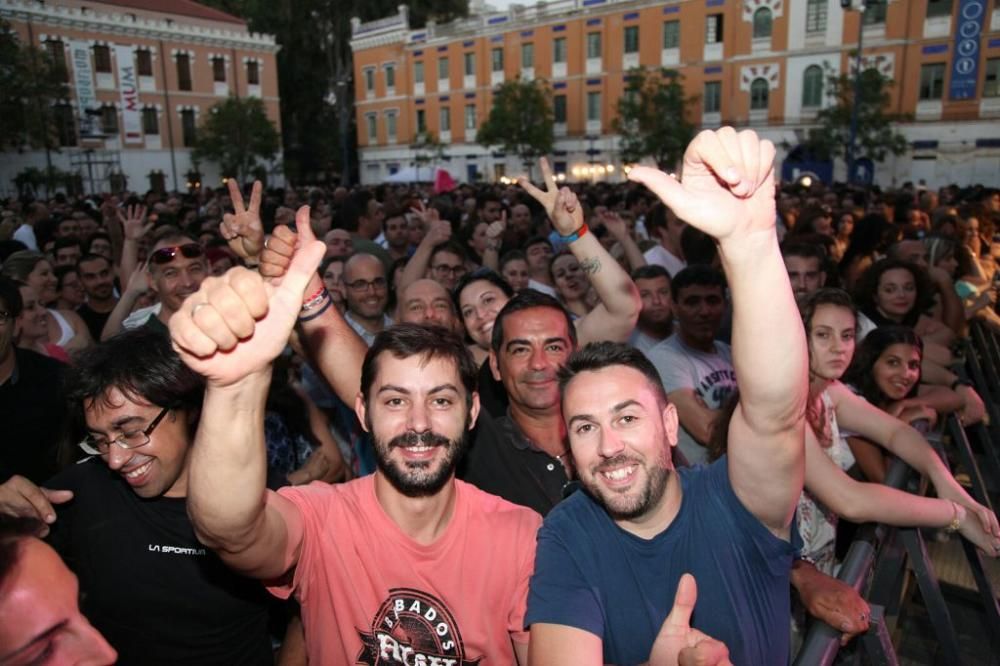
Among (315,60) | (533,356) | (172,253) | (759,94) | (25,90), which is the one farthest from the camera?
(315,60)

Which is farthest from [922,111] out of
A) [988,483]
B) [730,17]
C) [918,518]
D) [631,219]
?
[918,518]

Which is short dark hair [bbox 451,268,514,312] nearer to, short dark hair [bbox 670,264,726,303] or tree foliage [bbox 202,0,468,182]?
short dark hair [bbox 670,264,726,303]

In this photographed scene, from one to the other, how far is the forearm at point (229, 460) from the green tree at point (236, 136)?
3911 cm

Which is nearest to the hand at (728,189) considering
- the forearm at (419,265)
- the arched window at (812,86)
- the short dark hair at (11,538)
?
the short dark hair at (11,538)

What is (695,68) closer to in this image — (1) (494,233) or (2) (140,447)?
(1) (494,233)

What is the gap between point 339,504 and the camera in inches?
86.8

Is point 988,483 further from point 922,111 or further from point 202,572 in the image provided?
point 922,111

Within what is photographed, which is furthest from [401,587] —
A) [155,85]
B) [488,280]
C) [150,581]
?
[155,85]

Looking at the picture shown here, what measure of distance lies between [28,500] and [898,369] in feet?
12.3

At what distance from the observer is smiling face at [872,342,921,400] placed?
3.65m

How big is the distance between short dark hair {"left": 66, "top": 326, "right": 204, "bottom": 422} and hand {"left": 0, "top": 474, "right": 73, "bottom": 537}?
0.92 ft

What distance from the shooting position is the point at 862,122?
3011 centimetres

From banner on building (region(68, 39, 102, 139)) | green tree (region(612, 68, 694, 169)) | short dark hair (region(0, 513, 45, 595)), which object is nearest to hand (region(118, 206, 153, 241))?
short dark hair (region(0, 513, 45, 595))

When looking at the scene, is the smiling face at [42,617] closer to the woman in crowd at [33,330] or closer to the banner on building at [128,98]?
the woman in crowd at [33,330]
